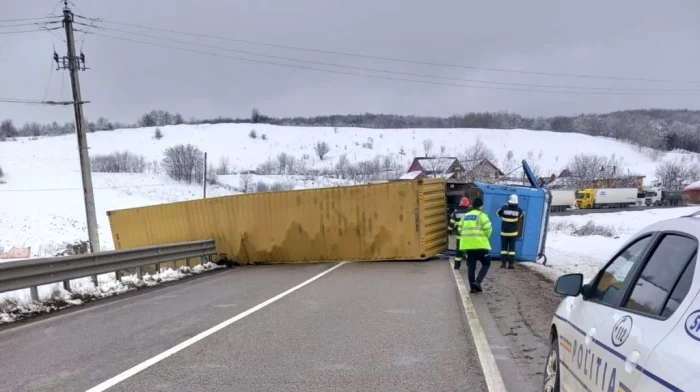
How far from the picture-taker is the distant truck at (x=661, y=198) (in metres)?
70.8

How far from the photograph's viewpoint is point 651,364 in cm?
224

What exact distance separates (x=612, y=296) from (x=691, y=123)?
13697 cm

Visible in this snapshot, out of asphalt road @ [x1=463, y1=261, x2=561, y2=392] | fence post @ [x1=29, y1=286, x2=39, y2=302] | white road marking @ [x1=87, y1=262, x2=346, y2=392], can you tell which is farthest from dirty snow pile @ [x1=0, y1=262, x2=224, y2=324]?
asphalt road @ [x1=463, y1=261, x2=561, y2=392]

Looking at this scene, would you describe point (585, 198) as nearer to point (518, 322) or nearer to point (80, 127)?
point (80, 127)

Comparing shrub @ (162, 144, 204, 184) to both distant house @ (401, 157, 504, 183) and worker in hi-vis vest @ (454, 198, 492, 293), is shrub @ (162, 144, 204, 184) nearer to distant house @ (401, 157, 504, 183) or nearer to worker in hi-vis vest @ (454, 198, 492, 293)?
distant house @ (401, 157, 504, 183)

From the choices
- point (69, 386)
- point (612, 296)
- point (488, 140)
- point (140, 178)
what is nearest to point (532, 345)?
point (612, 296)

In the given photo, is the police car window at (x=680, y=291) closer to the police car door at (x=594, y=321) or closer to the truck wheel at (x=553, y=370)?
the police car door at (x=594, y=321)

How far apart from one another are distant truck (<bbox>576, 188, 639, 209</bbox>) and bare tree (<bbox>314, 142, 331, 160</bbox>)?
64.6 meters

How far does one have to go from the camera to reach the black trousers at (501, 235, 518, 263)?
47.8ft

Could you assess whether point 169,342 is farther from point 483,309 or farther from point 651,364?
point 651,364

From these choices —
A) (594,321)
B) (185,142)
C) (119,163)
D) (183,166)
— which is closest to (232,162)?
(185,142)

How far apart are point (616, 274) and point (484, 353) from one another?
2773mm

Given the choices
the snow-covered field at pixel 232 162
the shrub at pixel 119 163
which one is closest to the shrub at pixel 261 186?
the snow-covered field at pixel 232 162

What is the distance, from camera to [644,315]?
2609mm
